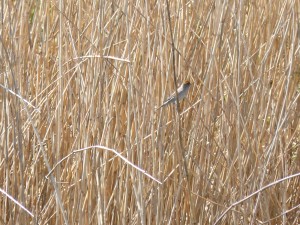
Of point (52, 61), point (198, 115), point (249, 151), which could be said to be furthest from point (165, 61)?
point (52, 61)

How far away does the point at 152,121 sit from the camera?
1616 millimetres

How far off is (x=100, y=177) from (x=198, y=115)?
28 centimetres

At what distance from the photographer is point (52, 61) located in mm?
2023

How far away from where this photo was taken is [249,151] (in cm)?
173

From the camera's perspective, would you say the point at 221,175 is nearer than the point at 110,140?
No

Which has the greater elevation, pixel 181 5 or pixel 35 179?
pixel 181 5

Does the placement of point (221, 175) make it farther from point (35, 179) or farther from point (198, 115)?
point (35, 179)

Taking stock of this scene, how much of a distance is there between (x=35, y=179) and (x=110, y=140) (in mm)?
264

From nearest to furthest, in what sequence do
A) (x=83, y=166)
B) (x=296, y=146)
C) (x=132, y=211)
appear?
(x=83, y=166) < (x=132, y=211) < (x=296, y=146)

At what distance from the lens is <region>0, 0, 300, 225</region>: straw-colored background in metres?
1.61

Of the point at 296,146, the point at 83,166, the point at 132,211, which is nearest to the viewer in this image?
the point at 83,166

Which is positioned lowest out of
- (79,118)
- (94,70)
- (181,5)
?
(79,118)

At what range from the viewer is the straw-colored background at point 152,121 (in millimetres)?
1610

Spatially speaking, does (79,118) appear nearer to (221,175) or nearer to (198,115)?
(198,115)
